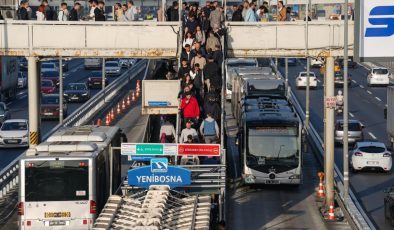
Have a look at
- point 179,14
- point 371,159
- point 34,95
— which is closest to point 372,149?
point 371,159

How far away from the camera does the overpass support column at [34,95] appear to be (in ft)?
150

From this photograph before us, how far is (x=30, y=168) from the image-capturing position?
110 feet

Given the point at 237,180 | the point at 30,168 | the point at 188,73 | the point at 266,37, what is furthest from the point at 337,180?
the point at 30,168

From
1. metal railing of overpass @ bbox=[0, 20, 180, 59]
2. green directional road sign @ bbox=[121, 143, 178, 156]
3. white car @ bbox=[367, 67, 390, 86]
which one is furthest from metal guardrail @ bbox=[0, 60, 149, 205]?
white car @ bbox=[367, 67, 390, 86]

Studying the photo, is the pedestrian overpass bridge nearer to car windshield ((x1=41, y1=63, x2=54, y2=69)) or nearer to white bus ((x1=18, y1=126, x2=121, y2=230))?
white bus ((x1=18, y1=126, x2=121, y2=230))

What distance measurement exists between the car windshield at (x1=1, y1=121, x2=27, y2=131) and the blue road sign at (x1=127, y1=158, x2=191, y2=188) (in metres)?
32.0

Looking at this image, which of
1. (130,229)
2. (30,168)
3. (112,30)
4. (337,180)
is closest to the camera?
(130,229)

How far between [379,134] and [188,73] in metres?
30.9

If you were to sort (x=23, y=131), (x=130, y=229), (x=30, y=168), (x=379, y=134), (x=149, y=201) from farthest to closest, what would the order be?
(x=379, y=134), (x=23, y=131), (x=30, y=168), (x=149, y=201), (x=130, y=229)

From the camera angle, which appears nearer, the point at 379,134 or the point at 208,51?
the point at 208,51

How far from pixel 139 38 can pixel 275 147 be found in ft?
23.0

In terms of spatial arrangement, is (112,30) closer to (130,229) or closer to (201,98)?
(201,98)

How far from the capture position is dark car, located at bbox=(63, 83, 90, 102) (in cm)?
8806

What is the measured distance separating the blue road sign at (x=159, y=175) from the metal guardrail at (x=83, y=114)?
526 centimetres
